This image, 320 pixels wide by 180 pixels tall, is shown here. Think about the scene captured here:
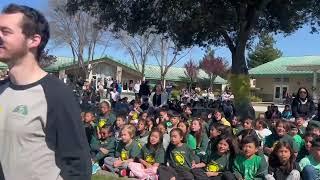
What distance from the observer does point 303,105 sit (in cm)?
1228

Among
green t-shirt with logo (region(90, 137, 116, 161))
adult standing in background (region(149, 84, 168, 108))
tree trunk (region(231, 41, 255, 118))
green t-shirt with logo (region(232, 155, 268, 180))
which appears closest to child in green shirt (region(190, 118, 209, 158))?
green t-shirt with logo (region(90, 137, 116, 161))

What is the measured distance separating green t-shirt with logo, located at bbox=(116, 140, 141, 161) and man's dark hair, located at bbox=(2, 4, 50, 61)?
21.9 ft

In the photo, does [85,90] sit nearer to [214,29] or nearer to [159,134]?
[214,29]

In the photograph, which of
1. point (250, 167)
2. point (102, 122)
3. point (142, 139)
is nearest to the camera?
point (250, 167)

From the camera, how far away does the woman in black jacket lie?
12188 mm

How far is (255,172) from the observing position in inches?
289

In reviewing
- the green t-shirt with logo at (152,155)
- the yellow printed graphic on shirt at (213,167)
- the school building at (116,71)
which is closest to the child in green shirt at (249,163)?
Answer: the yellow printed graphic on shirt at (213,167)

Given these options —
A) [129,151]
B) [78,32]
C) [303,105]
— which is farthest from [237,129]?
[78,32]

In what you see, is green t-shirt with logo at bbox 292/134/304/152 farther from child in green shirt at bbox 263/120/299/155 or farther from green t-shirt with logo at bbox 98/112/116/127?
green t-shirt with logo at bbox 98/112/116/127

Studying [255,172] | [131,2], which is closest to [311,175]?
[255,172]

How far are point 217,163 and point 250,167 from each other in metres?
0.65

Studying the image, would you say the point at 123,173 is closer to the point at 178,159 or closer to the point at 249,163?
the point at 178,159

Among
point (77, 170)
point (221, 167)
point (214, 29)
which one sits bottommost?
point (221, 167)

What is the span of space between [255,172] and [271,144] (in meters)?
2.31
